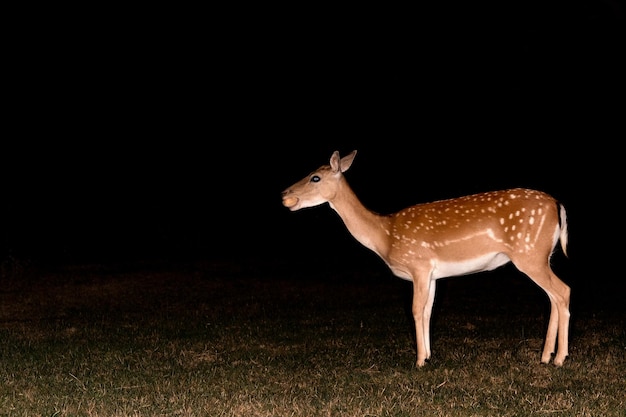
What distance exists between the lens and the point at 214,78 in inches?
951

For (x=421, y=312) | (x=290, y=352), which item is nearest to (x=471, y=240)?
(x=421, y=312)

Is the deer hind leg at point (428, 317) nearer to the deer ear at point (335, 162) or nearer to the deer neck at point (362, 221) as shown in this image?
the deer neck at point (362, 221)

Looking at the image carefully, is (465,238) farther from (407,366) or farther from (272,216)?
(272,216)

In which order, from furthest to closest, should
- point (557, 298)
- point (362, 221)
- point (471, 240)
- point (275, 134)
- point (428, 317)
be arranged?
point (275, 134), point (362, 221), point (428, 317), point (471, 240), point (557, 298)

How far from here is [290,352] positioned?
7.26 metres

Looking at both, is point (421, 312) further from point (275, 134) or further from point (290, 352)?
point (275, 134)

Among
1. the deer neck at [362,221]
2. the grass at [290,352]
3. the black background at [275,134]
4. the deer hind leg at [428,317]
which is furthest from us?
the black background at [275,134]

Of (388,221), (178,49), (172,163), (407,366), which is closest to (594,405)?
(407,366)

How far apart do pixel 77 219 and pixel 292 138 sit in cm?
746

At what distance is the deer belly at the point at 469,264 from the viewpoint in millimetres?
6715

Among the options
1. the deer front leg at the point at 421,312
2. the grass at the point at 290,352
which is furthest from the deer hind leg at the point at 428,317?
the grass at the point at 290,352

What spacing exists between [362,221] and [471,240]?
92 centimetres

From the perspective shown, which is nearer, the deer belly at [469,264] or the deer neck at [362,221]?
the deer belly at [469,264]

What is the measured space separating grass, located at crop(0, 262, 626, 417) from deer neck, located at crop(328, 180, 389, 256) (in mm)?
863
